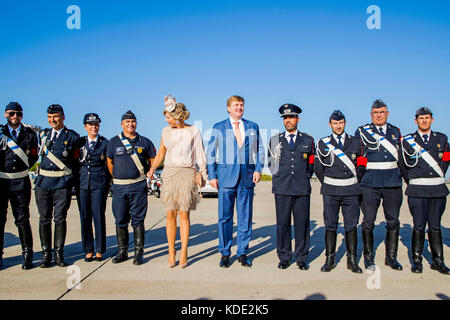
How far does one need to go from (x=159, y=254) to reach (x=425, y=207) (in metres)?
3.92

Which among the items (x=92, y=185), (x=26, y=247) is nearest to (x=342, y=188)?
(x=92, y=185)

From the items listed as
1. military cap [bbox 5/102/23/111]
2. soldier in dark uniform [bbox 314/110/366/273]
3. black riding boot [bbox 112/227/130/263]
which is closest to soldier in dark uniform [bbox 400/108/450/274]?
soldier in dark uniform [bbox 314/110/366/273]

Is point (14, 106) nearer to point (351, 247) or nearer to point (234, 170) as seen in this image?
point (234, 170)

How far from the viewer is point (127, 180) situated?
5254 mm

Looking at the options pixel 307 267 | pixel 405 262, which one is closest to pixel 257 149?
pixel 307 267

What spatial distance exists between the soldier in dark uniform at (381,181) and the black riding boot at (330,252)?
18.5 inches

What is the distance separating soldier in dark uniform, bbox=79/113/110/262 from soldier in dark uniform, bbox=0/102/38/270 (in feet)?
2.36

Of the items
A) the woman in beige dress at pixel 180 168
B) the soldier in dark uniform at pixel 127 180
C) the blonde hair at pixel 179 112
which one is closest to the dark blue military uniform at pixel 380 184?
the woman in beige dress at pixel 180 168

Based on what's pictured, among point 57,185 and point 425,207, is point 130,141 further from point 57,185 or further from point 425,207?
point 425,207

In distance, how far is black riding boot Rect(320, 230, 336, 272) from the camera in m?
4.78

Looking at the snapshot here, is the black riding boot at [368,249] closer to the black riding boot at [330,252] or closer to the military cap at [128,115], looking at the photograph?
the black riding boot at [330,252]

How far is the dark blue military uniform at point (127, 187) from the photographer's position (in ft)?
17.2

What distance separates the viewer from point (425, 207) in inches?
192

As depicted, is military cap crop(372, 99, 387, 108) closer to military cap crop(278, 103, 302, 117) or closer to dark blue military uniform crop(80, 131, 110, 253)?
military cap crop(278, 103, 302, 117)
